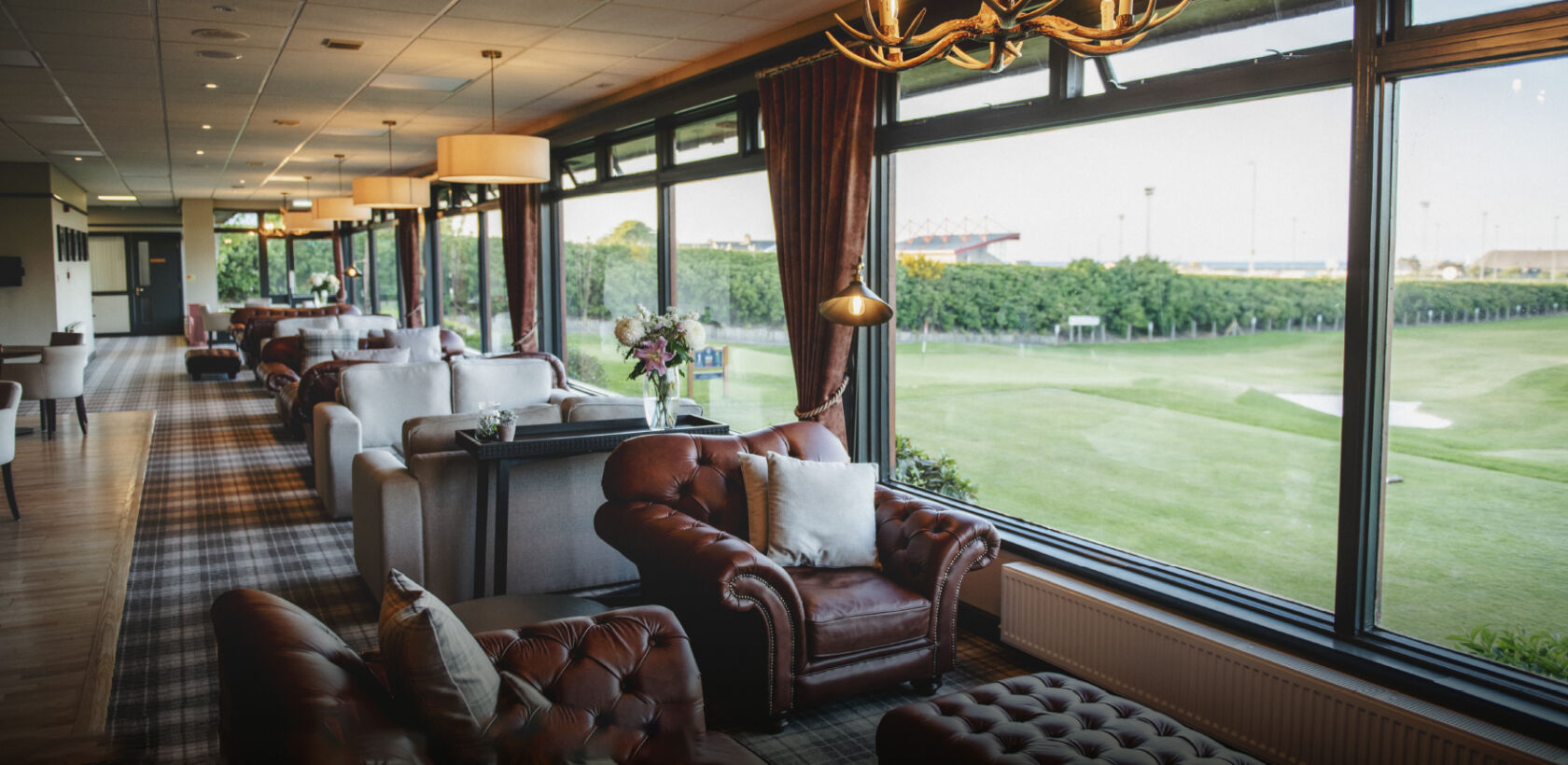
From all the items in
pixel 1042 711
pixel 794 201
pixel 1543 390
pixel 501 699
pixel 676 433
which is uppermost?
pixel 794 201

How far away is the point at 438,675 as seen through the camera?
2.09m

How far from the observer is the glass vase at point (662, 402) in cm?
496

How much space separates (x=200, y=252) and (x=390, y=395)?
54.9 feet

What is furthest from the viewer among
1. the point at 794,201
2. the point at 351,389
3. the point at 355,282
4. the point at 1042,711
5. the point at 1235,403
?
the point at 355,282

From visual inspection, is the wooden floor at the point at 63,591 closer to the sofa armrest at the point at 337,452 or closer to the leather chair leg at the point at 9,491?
the leather chair leg at the point at 9,491

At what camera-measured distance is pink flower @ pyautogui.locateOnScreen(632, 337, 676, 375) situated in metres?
4.79

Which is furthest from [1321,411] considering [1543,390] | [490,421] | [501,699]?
[490,421]

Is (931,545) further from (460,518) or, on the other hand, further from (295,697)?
(295,697)

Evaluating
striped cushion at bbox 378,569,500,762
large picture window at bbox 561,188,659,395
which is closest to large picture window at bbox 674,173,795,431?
large picture window at bbox 561,188,659,395

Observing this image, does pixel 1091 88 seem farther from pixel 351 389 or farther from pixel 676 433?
pixel 351 389

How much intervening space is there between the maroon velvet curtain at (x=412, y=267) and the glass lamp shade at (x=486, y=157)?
9.26 metres

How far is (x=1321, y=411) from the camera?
11.6ft

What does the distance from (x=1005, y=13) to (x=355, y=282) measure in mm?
21257

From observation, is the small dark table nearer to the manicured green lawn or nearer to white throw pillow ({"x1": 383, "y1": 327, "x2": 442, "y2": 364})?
the manicured green lawn
